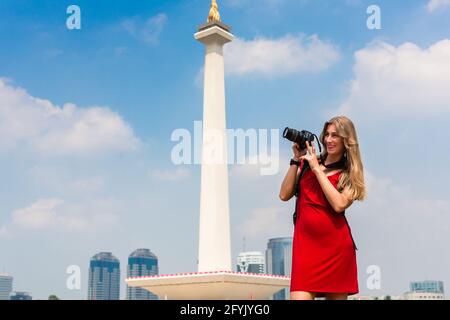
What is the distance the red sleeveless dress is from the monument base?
22.4 m

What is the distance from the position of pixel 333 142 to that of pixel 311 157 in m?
0.24

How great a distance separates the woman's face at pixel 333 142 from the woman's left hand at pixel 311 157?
0.40 ft

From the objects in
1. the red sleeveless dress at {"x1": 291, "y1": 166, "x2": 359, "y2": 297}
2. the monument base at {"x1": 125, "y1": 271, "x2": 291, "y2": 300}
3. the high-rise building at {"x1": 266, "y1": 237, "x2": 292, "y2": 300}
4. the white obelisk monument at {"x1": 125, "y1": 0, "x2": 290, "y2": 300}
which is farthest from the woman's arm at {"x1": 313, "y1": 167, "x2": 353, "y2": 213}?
the high-rise building at {"x1": 266, "y1": 237, "x2": 292, "y2": 300}

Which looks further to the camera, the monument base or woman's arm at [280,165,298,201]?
the monument base

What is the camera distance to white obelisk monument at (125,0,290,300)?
28328 mm

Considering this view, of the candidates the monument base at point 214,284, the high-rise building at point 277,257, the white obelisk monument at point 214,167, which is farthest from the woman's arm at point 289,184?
the high-rise building at point 277,257

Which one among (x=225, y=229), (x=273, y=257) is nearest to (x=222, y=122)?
(x=225, y=229)

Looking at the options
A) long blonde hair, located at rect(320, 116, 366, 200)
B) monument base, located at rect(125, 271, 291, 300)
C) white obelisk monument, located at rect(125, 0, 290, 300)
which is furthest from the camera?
white obelisk monument, located at rect(125, 0, 290, 300)

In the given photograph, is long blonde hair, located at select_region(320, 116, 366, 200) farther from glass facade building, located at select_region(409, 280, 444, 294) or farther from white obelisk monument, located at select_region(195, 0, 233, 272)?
glass facade building, located at select_region(409, 280, 444, 294)

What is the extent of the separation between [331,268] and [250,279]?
24035mm

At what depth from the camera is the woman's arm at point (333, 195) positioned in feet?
12.6

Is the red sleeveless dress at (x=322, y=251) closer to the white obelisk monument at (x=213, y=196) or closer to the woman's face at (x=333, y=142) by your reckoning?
the woman's face at (x=333, y=142)
